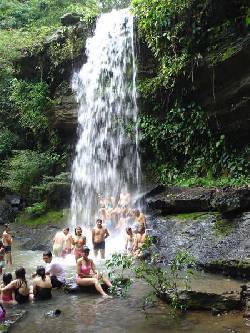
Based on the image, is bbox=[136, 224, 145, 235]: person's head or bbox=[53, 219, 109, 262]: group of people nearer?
bbox=[53, 219, 109, 262]: group of people

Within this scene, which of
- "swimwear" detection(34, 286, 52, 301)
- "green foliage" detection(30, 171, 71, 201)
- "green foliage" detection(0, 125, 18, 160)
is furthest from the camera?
"green foliage" detection(0, 125, 18, 160)

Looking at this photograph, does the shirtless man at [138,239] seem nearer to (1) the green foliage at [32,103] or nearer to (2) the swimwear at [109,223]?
(2) the swimwear at [109,223]

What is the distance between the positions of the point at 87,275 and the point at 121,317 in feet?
6.16

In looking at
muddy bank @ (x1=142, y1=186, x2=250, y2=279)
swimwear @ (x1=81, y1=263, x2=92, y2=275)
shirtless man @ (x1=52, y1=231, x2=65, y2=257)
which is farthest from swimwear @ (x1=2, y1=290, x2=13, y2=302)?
muddy bank @ (x1=142, y1=186, x2=250, y2=279)

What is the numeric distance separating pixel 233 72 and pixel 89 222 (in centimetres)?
726

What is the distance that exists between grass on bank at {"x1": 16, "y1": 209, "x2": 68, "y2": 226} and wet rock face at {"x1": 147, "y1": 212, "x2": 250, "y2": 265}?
18.4ft

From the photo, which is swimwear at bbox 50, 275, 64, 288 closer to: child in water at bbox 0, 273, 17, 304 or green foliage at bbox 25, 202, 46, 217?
child in water at bbox 0, 273, 17, 304

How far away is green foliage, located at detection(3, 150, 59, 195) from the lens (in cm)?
1808

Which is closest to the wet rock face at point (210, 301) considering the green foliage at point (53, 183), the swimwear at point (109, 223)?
the swimwear at point (109, 223)

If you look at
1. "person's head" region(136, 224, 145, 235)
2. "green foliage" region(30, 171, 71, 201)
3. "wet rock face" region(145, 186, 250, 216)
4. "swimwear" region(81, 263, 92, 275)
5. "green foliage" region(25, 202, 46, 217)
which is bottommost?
"swimwear" region(81, 263, 92, 275)

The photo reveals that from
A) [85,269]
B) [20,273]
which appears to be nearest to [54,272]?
[85,269]

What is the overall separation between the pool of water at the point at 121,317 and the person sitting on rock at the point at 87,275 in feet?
0.74

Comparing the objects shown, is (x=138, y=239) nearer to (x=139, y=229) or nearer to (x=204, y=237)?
(x=139, y=229)

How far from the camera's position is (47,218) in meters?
16.7
